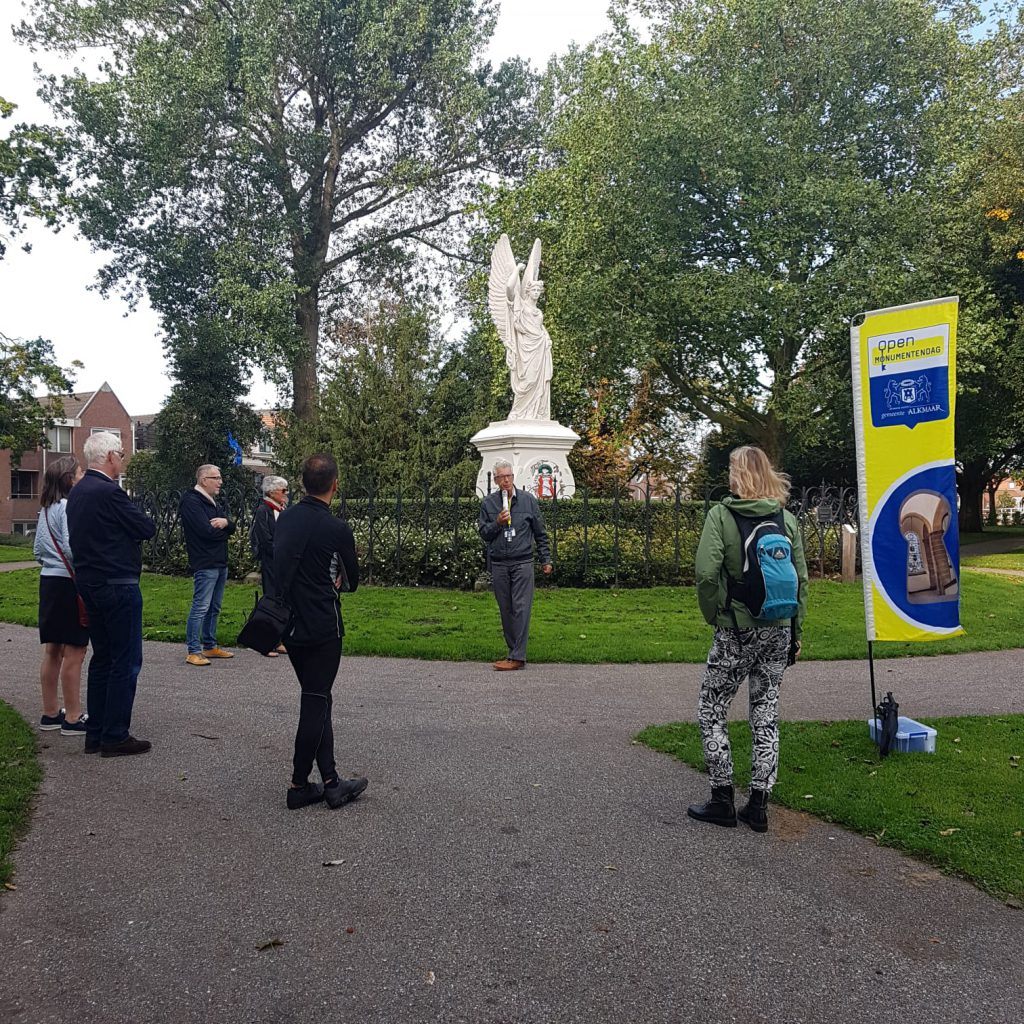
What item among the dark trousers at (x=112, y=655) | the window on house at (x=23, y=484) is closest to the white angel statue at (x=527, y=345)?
the dark trousers at (x=112, y=655)

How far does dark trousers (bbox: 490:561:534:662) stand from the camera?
27.1 ft

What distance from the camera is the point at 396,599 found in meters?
12.2

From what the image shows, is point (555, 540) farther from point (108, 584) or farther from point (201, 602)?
point (108, 584)

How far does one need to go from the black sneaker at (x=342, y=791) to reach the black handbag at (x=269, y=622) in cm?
80

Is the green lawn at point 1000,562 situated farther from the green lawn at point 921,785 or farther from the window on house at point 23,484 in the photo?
the window on house at point 23,484

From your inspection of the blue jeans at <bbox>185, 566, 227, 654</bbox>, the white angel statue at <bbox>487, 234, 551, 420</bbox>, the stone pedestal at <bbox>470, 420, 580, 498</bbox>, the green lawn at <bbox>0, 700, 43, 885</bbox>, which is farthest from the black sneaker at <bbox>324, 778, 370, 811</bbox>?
the white angel statue at <bbox>487, 234, 551, 420</bbox>

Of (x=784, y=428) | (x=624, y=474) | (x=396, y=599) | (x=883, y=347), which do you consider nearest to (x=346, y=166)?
(x=624, y=474)

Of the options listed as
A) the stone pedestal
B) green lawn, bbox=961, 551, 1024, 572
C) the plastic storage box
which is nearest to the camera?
the plastic storage box

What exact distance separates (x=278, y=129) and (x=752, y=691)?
90.7 feet

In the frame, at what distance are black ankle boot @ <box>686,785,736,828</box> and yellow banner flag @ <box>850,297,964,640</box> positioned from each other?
1866mm

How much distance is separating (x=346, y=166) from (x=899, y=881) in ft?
102

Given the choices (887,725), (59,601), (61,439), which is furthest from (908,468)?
(61,439)

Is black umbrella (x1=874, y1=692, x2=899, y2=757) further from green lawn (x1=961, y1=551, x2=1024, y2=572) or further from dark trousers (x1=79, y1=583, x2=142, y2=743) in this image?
green lawn (x1=961, y1=551, x2=1024, y2=572)

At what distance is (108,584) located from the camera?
213 inches
